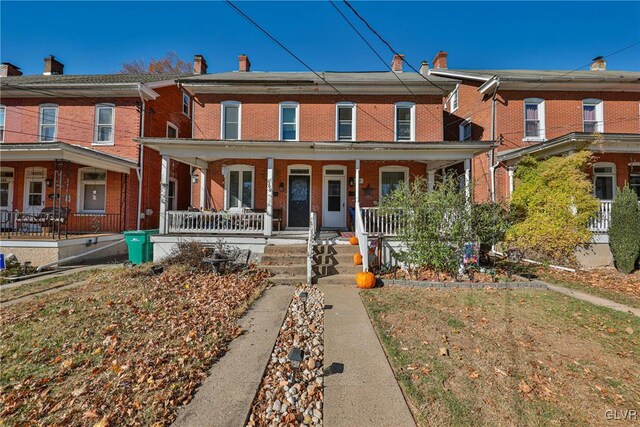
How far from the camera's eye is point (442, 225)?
7.30 meters

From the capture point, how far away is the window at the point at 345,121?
1260cm

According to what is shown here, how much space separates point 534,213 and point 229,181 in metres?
11.8

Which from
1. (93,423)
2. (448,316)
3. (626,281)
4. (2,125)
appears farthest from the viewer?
(2,125)

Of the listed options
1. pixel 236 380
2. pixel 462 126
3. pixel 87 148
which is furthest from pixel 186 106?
pixel 236 380

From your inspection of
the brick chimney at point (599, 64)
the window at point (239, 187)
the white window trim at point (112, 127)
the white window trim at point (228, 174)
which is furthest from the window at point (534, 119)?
the white window trim at point (112, 127)

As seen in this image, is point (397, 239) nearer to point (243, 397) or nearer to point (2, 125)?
point (243, 397)

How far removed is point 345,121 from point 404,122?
2.68m

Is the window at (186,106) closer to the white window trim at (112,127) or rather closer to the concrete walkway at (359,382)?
the white window trim at (112,127)

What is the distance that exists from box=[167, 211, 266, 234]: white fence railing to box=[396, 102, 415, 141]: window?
7350mm

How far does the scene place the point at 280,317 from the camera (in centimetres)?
514

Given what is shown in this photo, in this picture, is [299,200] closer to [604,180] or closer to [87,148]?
[87,148]

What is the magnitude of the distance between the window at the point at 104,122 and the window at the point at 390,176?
42.3 feet

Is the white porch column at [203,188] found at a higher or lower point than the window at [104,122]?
lower

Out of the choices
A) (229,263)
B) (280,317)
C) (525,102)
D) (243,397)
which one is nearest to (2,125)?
(229,263)
